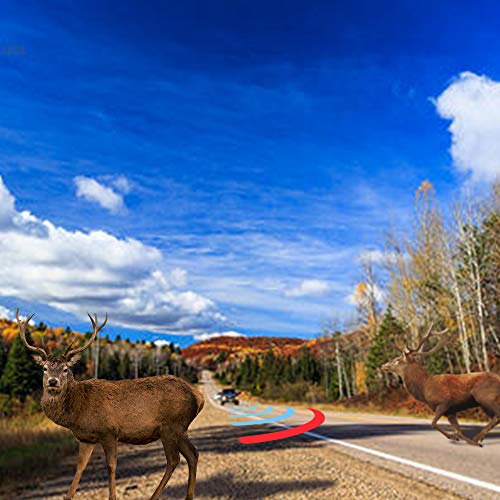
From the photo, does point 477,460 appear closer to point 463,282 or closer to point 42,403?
point 463,282

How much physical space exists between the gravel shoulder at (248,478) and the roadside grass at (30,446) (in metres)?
0.26

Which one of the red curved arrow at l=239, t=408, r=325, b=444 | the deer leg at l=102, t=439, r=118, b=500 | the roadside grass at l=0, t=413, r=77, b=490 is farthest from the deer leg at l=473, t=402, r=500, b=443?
the roadside grass at l=0, t=413, r=77, b=490

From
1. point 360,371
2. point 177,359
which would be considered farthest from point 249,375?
point 177,359

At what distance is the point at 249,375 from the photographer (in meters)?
134

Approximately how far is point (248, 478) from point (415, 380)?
6.77 m

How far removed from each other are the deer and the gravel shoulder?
4.25 metres

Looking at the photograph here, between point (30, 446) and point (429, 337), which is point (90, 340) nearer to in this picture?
point (429, 337)

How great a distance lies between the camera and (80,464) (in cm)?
166

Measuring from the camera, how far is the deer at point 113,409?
169cm

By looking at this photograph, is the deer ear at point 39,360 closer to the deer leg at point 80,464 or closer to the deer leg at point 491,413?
the deer leg at point 80,464

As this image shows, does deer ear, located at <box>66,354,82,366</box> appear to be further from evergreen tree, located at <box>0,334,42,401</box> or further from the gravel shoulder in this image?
the gravel shoulder

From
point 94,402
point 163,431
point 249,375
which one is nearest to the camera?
point 163,431

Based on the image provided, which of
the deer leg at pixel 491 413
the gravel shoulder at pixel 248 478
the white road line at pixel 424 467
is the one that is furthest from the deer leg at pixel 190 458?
the white road line at pixel 424 467

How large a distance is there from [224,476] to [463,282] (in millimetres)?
6202
